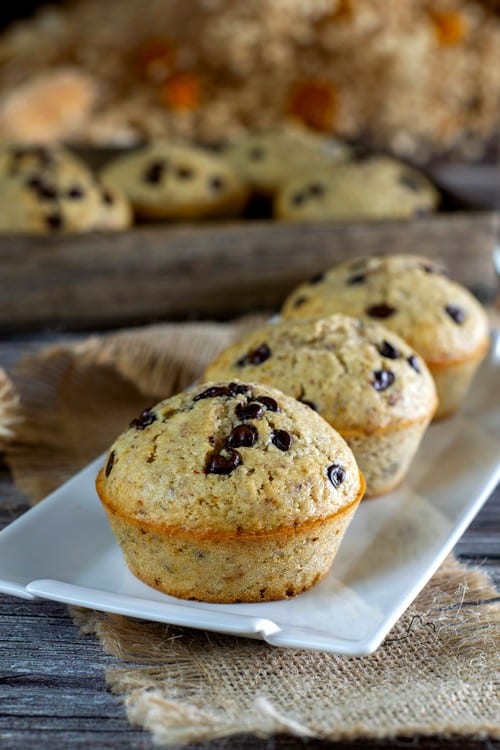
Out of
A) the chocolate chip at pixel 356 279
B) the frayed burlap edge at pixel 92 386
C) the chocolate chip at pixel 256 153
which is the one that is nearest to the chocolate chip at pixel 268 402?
the frayed burlap edge at pixel 92 386

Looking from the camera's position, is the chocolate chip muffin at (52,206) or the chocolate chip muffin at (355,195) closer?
the chocolate chip muffin at (52,206)

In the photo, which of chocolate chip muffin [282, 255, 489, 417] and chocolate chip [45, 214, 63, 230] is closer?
chocolate chip muffin [282, 255, 489, 417]

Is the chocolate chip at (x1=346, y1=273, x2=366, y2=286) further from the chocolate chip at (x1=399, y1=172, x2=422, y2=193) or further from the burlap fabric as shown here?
the chocolate chip at (x1=399, y1=172, x2=422, y2=193)

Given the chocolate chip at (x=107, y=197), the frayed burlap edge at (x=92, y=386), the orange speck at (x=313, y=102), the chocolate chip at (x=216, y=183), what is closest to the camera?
the frayed burlap edge at (x=92, y=386)

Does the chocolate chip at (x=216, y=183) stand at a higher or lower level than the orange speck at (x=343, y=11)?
lower

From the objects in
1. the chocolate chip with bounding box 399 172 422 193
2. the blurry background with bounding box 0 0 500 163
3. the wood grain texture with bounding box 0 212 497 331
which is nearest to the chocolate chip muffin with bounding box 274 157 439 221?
the chocolate chip with bounding box 399 172 422 193

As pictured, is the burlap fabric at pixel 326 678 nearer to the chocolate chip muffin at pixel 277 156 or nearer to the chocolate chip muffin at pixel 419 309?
the chocolate chip muffin at pixel 419 309
